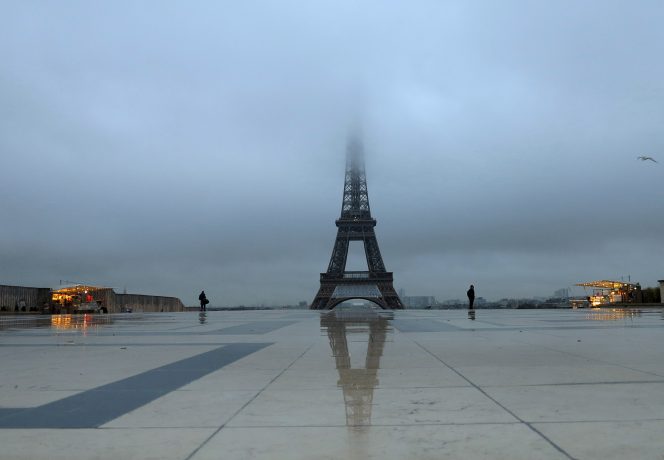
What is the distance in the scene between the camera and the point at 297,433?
13.4ft

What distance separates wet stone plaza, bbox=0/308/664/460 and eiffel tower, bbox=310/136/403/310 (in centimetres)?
7754

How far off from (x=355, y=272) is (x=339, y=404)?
87005 millimetres

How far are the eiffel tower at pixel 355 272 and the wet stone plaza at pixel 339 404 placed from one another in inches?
3053

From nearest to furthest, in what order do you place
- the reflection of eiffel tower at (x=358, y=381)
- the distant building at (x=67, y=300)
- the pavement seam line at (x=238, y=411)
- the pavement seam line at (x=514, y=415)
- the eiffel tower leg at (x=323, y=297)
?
the pavement seam line at (x=514, y=415), the pavement seam line at (x=238, y=411), the reflection of eiffel tower at (x=358, y=381), the distant building at (x=67, y=300), the eiffel tower leg at (x=323, y=297)

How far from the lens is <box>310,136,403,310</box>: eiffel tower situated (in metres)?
87.1

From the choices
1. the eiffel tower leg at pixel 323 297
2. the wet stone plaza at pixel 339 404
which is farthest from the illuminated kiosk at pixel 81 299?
the eiffel tower leg at pixel 323 297

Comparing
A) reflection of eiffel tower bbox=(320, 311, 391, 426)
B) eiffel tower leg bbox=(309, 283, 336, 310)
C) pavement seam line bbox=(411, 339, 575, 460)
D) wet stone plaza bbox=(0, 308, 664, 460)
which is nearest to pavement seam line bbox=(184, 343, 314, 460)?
wet stone plaza bbox=(0, 308, 664, 460)

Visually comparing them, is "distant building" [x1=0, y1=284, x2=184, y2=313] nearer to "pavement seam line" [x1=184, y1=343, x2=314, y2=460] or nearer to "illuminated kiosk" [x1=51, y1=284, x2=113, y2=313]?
"illuminated kiosk" [x1=51, y1=284, x2=113, y2=313]

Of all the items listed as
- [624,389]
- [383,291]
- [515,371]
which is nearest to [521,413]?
[624,389]

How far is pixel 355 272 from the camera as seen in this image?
91.8 meters

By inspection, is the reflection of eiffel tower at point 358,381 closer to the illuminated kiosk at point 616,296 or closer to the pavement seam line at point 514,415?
the pavement seam line at point 514,415

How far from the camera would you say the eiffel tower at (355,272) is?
87125mm

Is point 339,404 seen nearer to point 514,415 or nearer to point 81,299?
point 514,415

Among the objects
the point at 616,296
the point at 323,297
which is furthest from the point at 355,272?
the point at 616,296
